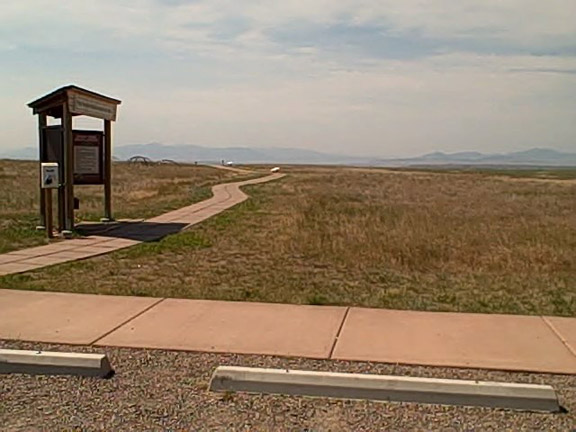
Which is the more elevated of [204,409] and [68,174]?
[68,174]

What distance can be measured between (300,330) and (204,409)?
2.04 metres

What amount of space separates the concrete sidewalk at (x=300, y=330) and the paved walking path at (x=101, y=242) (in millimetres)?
2833

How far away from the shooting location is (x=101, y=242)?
42.4ft

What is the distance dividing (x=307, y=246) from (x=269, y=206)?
36.2ft

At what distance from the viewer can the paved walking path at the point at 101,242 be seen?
10.3 m

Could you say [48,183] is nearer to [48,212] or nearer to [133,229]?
[48,212]

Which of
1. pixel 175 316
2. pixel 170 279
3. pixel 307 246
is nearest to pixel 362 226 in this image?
pixel 307 246

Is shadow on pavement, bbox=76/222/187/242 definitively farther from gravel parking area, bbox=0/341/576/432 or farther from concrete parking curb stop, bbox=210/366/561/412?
concrete parking curb stop, bbox=210/366/561/412

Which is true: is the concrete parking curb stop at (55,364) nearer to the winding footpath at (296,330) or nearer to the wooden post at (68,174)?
the winding footpath at (296,330)

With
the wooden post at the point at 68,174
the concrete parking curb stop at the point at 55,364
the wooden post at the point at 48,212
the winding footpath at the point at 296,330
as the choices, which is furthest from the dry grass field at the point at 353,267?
the concrete parking curb stop at the point at 55,364

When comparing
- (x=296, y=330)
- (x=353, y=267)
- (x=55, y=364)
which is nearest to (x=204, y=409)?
(x=55, y=364)

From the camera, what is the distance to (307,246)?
1240 centimetres

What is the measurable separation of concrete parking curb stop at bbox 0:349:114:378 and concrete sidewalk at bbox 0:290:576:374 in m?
0.74

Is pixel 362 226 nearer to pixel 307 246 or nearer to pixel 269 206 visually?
pixel 307 246
